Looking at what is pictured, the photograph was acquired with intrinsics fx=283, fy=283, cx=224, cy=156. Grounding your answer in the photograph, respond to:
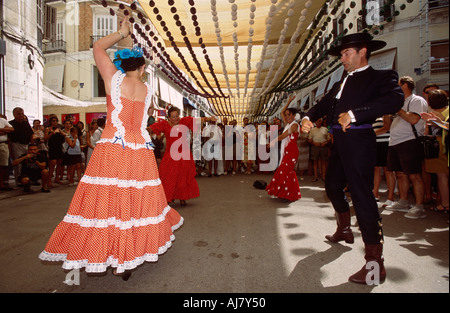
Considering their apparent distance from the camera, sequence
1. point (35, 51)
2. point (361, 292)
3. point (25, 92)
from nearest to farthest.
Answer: point (361, 292), point (25, 92), point (35, 51)

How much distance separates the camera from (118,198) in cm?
250

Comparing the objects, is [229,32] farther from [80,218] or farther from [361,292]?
[361,292]

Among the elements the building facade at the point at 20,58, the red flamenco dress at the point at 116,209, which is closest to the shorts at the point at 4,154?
the building facade at the point at 20,58

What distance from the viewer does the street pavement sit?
2.45m

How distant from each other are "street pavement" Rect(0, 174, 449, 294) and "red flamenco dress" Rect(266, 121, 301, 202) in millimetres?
670

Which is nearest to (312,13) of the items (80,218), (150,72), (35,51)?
(80,218)

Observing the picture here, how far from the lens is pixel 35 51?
12.3 metres

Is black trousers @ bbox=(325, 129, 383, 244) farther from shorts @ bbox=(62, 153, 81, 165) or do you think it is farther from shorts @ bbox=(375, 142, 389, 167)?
shorts @ bbox=(62, 153, 81, 165)

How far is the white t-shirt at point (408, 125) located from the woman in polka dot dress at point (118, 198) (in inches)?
162

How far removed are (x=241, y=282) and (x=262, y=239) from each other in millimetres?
1223

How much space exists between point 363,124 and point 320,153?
22.7ft

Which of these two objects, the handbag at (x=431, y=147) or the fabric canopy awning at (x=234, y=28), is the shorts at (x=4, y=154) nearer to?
the fabric canopy awning at (x=234, y=28)

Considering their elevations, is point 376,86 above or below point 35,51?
below

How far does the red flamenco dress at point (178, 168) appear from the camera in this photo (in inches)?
211
